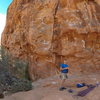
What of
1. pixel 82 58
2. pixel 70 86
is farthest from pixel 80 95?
pixel 82 58

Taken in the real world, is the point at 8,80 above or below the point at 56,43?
below

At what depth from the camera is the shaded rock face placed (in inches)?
434

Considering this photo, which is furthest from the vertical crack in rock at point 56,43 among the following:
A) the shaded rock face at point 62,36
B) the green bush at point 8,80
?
the green bush at point 8,80

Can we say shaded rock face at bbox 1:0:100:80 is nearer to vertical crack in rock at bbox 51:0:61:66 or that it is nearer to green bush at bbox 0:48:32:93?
vertical crack in rock at bbox 51:0:61:66

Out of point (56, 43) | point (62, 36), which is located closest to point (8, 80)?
point (56, 43)

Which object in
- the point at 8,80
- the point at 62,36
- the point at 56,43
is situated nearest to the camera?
the point at 8,80

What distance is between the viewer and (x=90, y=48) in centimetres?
1109

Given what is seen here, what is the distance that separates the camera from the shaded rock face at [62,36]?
11031 mm

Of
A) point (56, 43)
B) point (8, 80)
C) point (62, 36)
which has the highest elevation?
point (62, 36)

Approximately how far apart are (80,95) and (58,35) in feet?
16.9

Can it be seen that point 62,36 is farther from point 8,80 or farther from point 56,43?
point 8,80

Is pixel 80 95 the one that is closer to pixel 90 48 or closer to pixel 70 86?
pixel 70 86

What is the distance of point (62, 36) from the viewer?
11.4 metres

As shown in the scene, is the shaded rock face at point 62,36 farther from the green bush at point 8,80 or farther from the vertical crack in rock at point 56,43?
the green bush at point 8,80
